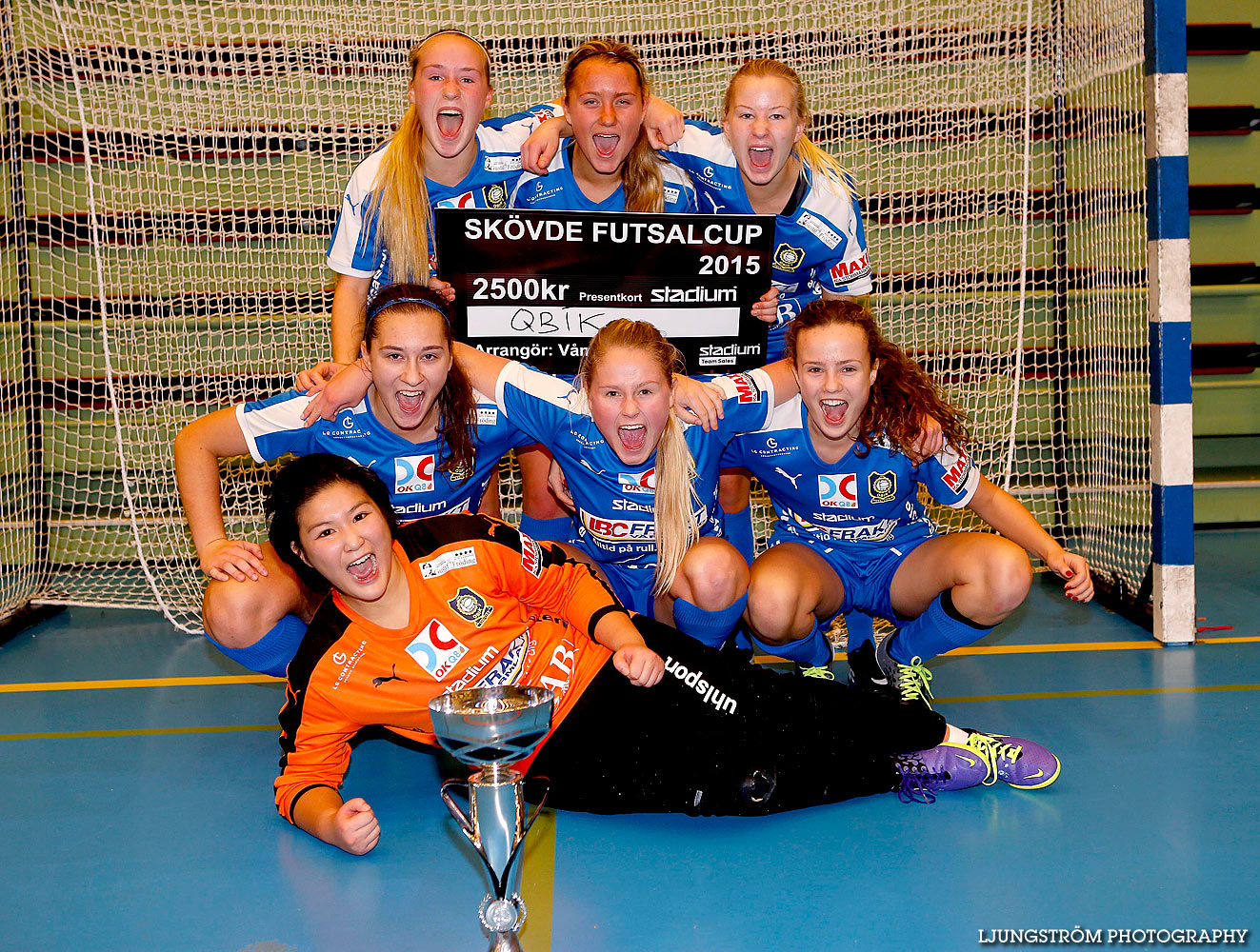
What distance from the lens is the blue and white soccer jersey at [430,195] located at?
9.50ft

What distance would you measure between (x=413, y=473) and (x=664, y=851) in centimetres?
113

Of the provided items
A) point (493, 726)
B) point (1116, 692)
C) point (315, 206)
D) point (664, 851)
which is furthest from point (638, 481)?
point (315, 206)

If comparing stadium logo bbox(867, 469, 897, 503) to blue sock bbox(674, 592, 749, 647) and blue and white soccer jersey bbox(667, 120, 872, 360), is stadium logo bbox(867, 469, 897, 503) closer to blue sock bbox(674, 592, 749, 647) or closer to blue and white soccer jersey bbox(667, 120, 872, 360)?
blue sock bbox(674, 592, 749, 647)

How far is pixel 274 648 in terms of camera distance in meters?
2.51

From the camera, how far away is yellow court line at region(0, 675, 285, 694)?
317cm

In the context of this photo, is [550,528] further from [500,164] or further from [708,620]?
[500,164]

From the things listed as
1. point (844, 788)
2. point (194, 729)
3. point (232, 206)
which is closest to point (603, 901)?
point (844, 788)

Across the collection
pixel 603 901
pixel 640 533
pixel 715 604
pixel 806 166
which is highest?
pixel 806 166

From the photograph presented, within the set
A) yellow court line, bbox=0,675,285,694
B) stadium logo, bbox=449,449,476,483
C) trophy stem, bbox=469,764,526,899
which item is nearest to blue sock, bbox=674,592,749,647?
stadium logo, bbox=449,449,476,483

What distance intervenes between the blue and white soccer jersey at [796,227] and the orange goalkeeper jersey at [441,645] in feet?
4.25

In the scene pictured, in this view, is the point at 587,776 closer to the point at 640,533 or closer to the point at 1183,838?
the point at 640,533

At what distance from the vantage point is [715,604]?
2500 mm

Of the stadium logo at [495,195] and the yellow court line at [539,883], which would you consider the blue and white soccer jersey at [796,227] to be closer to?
the stadium logo at [495,195]

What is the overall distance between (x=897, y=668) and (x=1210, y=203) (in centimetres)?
347
